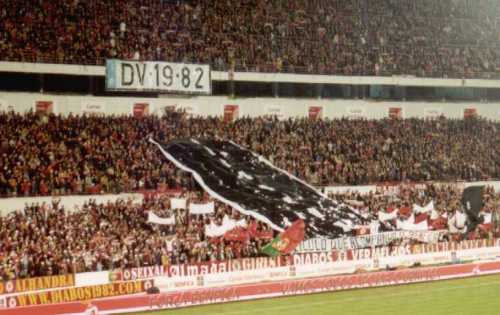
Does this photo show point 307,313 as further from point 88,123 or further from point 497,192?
point 497,192

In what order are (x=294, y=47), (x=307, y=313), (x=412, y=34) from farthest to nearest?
(x=412, y=34)
(x=294, y=47)
(x=307, y=313)

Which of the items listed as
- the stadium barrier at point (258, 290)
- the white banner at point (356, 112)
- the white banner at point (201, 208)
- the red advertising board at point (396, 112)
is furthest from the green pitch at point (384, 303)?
the red advertising board at point (396, 112)

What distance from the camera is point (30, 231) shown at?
3266 centimetres

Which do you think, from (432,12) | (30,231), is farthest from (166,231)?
(432,12)

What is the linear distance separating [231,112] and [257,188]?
9308 mm

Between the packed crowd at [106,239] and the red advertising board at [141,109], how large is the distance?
9.49 meters

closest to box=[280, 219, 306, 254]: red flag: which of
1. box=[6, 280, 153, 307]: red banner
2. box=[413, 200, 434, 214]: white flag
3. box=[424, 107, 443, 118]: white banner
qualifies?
box=[6, 280, 153, 307]: red banner

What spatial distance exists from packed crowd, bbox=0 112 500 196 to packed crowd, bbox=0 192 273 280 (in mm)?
1791

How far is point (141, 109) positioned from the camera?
47469 millimetres

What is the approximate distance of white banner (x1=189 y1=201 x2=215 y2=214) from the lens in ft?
121

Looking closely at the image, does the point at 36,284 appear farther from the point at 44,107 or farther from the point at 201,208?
the point at 44,107

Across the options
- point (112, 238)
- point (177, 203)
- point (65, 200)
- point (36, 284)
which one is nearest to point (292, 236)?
point (177, 203)

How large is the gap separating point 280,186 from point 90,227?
12.0 metres

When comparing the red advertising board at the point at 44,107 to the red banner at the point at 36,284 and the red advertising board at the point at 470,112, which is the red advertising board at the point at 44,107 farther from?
the red advertising board at the point at 470,112
